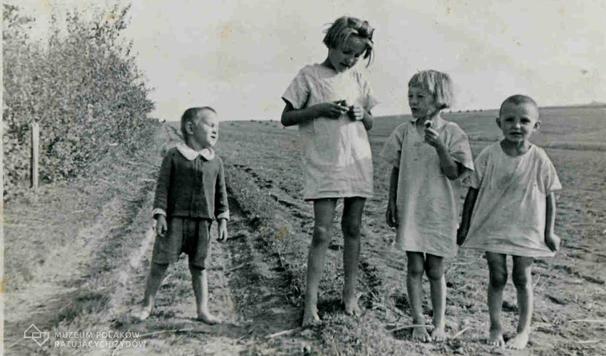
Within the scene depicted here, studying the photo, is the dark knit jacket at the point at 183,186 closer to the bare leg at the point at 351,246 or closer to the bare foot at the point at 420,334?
the bare leg at the point at 351,246

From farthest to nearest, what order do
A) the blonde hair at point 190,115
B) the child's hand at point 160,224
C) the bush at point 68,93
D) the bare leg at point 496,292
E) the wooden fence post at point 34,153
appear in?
the wooden fence post at point 34,153
the bush at point 68,93
the blonde hair at point 190,115
the child's hand at point 160,224
the bare leg at point 496,292

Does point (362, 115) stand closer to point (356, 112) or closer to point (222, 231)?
point (356, 112)

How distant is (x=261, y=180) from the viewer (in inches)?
459

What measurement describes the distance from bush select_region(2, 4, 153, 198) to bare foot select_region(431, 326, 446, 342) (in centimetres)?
559

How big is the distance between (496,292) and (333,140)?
1324 millimetres

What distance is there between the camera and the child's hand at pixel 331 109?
11.4ft

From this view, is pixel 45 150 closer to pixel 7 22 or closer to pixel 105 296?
pixel 7 22

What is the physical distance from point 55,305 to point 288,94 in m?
2.26

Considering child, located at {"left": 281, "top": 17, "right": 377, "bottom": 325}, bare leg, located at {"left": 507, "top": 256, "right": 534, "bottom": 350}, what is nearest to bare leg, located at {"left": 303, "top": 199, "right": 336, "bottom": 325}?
child, located at {"left": 281, "top": 17, "right": 377, "bottom": 325}

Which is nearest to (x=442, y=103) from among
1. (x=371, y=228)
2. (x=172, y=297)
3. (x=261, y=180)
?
(x=172, y=297)

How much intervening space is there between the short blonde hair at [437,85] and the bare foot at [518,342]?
4.69ft

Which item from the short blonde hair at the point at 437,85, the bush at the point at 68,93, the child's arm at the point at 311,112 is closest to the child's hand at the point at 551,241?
the short blonde hair at the point at 437,85

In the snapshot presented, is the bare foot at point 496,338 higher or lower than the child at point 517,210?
lower

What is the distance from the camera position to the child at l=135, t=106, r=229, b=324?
363 centimetres
